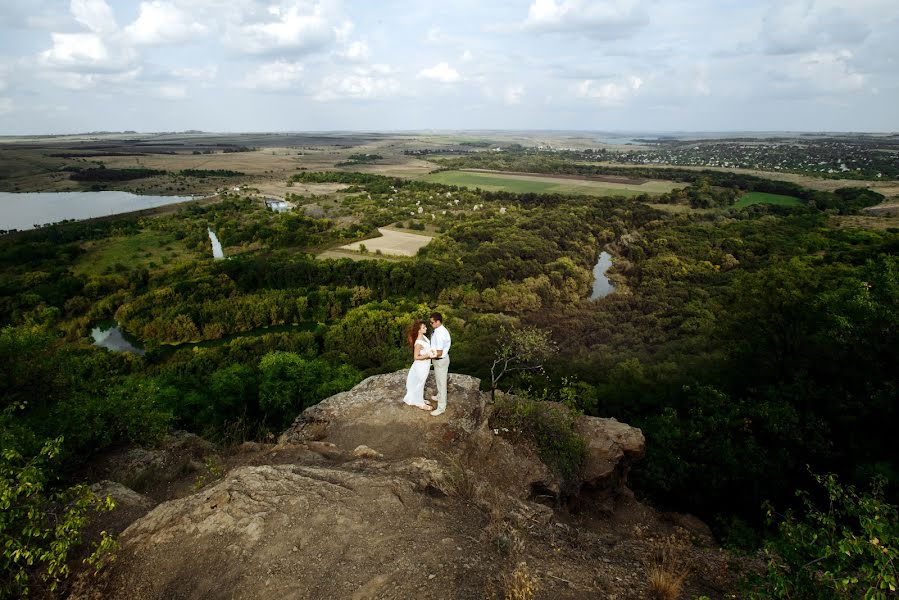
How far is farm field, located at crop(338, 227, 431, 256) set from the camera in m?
76.2

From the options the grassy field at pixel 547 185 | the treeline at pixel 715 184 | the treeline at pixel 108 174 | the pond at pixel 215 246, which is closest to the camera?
the pond at pixel 215 246

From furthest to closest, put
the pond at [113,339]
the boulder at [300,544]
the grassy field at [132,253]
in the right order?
the grassy field at [132,253], the pond at [113,339], the boulder at [300,544]

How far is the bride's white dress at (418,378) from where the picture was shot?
13414 mm

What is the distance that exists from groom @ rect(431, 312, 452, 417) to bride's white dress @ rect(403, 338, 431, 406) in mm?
355

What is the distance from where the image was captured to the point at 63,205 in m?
116

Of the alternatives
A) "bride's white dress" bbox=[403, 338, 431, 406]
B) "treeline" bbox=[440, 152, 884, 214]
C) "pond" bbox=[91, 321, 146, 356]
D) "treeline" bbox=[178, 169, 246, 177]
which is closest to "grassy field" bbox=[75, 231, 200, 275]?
"pond" bbox=[91, 321, 146, 356]

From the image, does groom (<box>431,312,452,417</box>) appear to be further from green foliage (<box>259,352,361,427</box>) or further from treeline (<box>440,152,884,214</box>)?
treeline (<box>440,152,884,214</box>)

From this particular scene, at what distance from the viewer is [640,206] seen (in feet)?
339

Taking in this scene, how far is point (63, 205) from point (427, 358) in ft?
479

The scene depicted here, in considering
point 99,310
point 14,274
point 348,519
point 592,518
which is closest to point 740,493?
point 592,518

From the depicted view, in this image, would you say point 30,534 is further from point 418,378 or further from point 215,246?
point 215,246

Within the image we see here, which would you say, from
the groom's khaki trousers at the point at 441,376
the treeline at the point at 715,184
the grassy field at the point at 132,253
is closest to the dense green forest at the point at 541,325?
the treeline at the point at 715,184

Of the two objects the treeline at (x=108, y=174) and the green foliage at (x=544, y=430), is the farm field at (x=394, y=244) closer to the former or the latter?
the green foliage at (x=544, y=430)

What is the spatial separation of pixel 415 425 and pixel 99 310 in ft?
186
